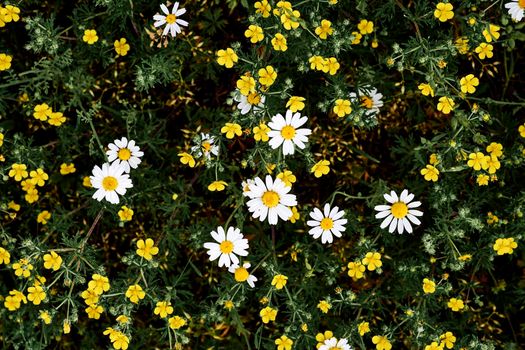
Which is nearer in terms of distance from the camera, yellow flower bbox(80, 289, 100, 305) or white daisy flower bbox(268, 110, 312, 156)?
white daisy flower bbox(268, 110, 312, 156)

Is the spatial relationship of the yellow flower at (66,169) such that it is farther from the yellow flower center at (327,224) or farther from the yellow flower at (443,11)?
the yellow flower at (443,11)

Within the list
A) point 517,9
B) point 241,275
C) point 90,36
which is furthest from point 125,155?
point 517,9

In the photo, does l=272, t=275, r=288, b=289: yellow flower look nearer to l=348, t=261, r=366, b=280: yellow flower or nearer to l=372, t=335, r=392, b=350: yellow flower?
l=348, t=261, r=366, b=280: yellow flower

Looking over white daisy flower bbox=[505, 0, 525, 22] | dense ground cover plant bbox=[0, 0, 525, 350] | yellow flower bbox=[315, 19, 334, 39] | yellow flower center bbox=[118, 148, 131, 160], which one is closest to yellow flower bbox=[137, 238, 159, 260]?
dense ground cover plant bbox=[0, 0, 525, 350]

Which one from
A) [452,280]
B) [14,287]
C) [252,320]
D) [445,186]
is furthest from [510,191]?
[14,287]

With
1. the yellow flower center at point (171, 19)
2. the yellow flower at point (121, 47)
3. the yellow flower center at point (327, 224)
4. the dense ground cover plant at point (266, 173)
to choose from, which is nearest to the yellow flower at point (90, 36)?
the dense ground cover plant at point (266, 173)

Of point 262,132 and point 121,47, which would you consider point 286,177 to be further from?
point 121,47

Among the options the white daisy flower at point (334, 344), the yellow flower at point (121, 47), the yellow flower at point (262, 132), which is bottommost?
the white daisy flower at point (334, 344)

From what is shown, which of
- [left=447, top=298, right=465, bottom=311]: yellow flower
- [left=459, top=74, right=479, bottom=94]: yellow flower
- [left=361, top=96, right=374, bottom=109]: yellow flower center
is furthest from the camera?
[left=361, top=96, right=374, bottom=109]: yellow flower center
